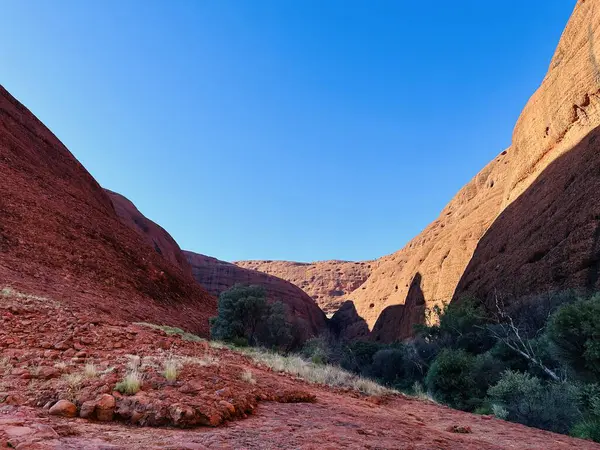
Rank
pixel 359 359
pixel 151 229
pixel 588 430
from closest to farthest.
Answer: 1. pixel 588 430
2. pixel 359 359
3. pixel 151 229

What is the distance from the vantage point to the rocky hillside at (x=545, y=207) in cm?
1788

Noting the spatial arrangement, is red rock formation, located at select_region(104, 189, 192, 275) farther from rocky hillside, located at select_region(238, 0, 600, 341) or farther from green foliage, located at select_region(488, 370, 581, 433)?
green foliage, located at select_region(488, 370, 581, 433)

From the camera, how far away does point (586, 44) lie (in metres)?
23.0

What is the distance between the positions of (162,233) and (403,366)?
1455 inches

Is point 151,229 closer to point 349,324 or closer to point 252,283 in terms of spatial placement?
point 252,283

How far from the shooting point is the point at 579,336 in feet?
28.2

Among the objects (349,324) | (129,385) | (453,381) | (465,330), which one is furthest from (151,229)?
(129,385)

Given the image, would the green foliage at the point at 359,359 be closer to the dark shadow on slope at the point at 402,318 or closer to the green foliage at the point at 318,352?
the green foliage at the point at 318,352

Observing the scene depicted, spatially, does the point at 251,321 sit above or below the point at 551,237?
below

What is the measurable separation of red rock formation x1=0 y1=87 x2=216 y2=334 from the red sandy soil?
7.00 metres

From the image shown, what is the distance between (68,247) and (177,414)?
16.4 m

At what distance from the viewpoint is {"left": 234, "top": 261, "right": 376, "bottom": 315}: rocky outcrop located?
80562mm

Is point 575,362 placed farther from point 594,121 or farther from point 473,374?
point 594,121

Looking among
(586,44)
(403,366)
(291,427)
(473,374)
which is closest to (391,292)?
(403,366)
